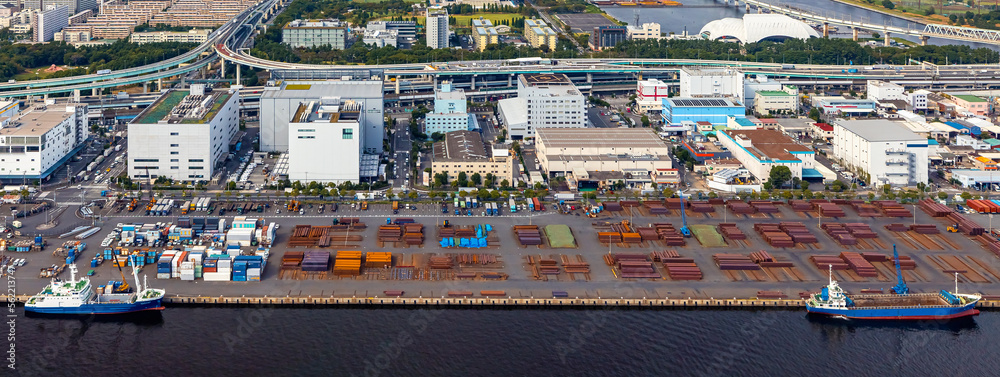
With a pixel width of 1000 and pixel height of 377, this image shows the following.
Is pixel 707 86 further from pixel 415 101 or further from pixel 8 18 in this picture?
pixel 8 18

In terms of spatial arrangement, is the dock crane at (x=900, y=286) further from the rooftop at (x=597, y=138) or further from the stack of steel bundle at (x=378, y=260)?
the rooftop at (x=597, y=138)

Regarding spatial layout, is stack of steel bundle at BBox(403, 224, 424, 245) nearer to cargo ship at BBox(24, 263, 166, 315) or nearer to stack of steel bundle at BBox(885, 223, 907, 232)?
cargo ship at BBox(24, 263, 166, 315)

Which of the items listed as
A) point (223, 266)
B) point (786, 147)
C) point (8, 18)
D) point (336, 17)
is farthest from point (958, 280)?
point (8, 18)

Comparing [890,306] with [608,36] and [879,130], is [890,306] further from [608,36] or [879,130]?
[608,36]

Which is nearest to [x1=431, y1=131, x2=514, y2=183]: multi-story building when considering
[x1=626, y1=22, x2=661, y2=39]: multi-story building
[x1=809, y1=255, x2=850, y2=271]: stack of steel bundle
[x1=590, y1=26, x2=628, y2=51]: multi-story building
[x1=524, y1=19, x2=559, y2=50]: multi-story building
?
[x1=809, y1=255, x2=850, y2=271]: stack of steel bundle

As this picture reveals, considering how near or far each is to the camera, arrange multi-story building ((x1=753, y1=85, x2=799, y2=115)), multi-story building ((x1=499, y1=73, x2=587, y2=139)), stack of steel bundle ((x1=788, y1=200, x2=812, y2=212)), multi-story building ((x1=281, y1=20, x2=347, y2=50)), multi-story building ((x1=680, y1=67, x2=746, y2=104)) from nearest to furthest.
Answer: stack of steel bundle ((x1=788, y1=200, x2=812, y2=212))
multi-story building ((x1=499, y1=73, x2=587, y2=139))
multi-story building ((x1=753, y1=85, x2=799, y2=115))
multi-story building ((x1=680, y1=67, x2=746, y2=104))
multi-story building ((x1=281, y1=20, x2=347, y2=50))
